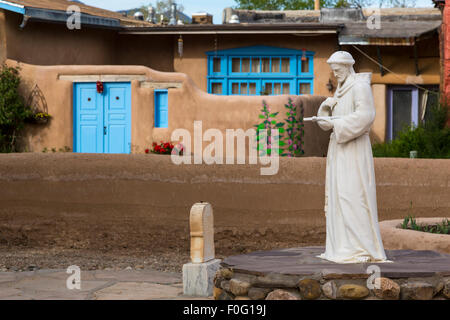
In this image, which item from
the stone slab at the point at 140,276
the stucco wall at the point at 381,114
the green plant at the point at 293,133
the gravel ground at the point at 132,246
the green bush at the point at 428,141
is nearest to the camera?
the stone slab at the point at 140,276

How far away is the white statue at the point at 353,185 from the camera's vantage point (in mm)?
6969

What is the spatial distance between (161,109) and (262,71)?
3.40 m

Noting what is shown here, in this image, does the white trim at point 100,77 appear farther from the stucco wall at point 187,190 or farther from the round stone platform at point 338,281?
the round stone platform at point 338,281

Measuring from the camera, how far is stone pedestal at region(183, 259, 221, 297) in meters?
8.11

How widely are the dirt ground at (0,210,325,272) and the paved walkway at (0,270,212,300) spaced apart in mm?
1656

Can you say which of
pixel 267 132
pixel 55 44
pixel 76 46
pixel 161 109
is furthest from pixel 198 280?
pixel 76 46

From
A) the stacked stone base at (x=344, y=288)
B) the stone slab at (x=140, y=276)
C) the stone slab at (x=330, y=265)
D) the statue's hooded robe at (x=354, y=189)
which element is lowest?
the stone slab at (x=140, y=276)

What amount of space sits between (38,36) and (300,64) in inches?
232

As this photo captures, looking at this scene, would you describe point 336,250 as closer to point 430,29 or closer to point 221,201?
point 221,201

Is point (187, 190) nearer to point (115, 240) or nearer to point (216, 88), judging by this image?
point (115, 240)

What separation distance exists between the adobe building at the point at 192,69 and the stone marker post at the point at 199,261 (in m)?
6.76

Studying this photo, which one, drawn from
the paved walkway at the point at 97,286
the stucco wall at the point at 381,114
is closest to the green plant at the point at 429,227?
the paved walkway at the point at 97,286

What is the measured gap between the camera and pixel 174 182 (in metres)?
12.4

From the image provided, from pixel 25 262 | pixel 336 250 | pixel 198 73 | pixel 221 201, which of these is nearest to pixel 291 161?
pixel 221 201
